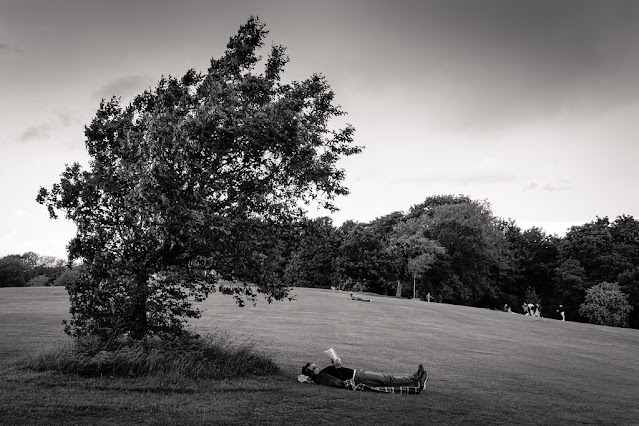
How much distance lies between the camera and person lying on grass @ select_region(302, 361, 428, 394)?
13.8 meters

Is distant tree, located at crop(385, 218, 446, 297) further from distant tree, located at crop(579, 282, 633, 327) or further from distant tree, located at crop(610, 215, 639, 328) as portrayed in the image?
distant tree, located at crop(610, 215, 639, 328)

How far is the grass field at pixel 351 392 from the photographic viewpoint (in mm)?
10219

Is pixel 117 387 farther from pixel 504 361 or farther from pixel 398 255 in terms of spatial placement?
pixel 398 255

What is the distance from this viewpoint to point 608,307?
238 ft

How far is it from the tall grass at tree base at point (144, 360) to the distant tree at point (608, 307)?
241ft

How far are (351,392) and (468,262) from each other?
254ft

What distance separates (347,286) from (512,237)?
3960 centimetres

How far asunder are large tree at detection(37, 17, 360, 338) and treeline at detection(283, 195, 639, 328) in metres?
65.1

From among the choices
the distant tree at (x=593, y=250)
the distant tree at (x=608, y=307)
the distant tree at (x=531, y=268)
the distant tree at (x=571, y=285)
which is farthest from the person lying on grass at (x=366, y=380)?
the distant tree at (x=531, y=268)

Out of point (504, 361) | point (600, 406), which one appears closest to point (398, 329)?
point (504, 361)

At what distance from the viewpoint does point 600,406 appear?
14.6m

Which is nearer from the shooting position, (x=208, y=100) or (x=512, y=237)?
(x=208, y=100)

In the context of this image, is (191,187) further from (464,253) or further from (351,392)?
(464,253)

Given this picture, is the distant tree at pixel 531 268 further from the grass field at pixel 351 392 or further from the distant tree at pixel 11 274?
the distant tree at pixel 11 274
